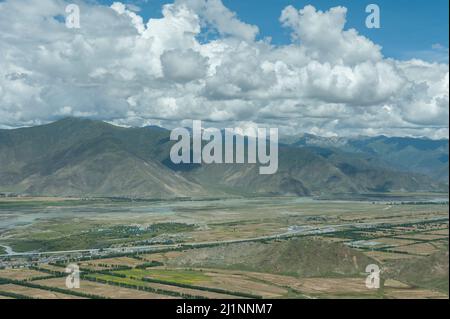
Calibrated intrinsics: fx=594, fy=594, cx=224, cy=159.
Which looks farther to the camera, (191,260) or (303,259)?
(191,260)
